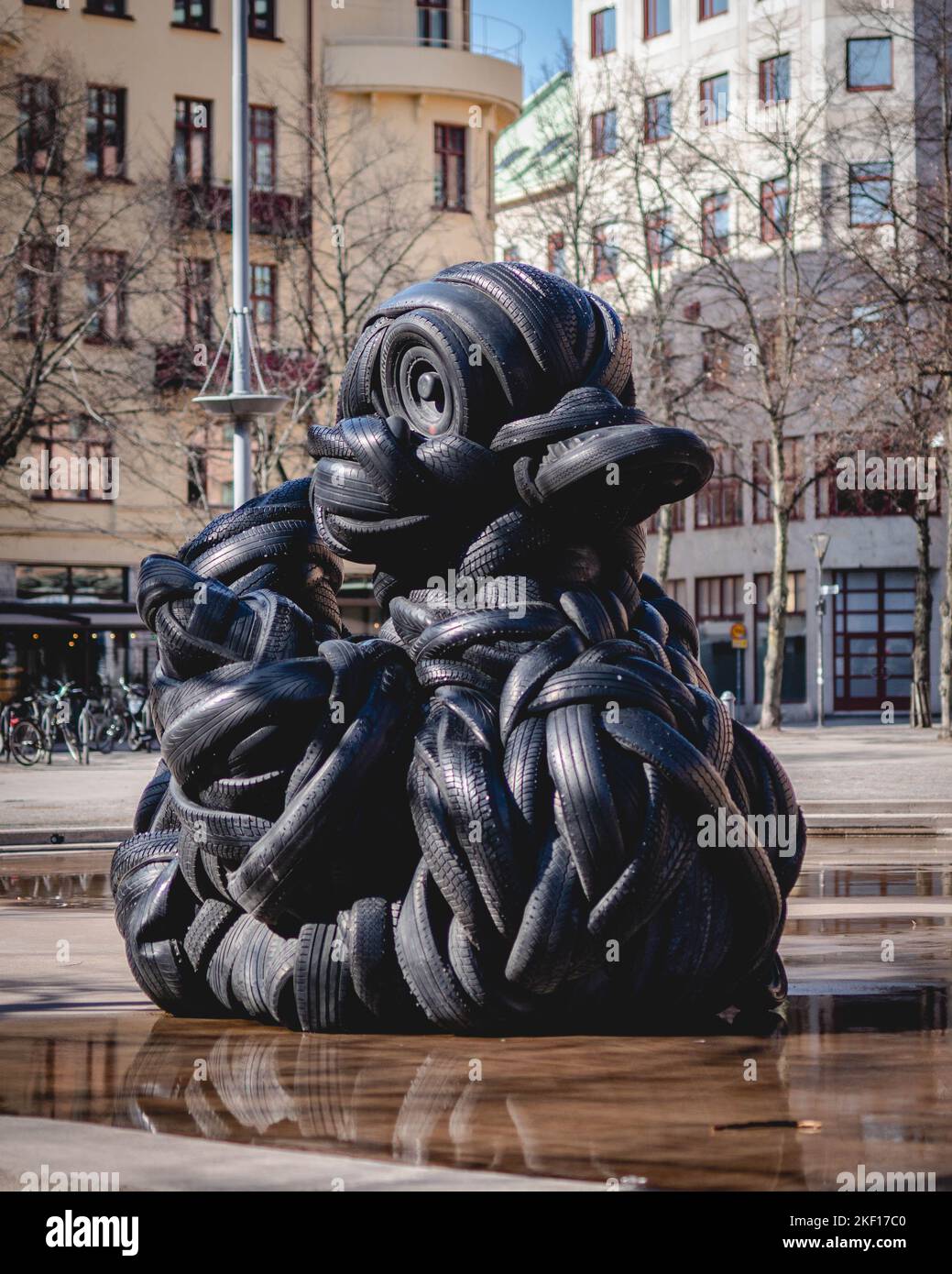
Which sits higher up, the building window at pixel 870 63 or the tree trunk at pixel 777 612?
the building window at pixel 870 63

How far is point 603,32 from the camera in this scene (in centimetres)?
5881

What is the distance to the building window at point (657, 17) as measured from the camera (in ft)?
184

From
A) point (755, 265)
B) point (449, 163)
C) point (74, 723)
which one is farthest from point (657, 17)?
point (74, 723)

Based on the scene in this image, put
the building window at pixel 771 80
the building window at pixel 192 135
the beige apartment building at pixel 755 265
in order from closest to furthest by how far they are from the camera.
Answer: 1. the building window at pixel 192 135
2. the beige apartment building at pixel 755 265
3. the building window at pixel 771 80

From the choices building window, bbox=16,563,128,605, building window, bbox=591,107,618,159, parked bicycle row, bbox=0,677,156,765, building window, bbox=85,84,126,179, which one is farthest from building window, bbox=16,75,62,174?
building window, bbox=591,107,618,159

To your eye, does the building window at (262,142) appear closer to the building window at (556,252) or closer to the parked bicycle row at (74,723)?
the building window at (556,252)

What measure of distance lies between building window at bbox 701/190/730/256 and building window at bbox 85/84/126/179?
13.2 meters

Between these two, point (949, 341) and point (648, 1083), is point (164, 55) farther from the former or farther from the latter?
point (648, 1083)

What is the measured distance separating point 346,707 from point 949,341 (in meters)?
25.2

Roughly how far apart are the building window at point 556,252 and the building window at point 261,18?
9864 millimetres

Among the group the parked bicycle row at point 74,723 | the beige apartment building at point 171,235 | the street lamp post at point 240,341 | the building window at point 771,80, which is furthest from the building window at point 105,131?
the street lamp post at point 240,341

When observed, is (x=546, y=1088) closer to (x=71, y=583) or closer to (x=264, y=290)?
(x=71, y=583)

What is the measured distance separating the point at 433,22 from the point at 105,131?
30.3ft
